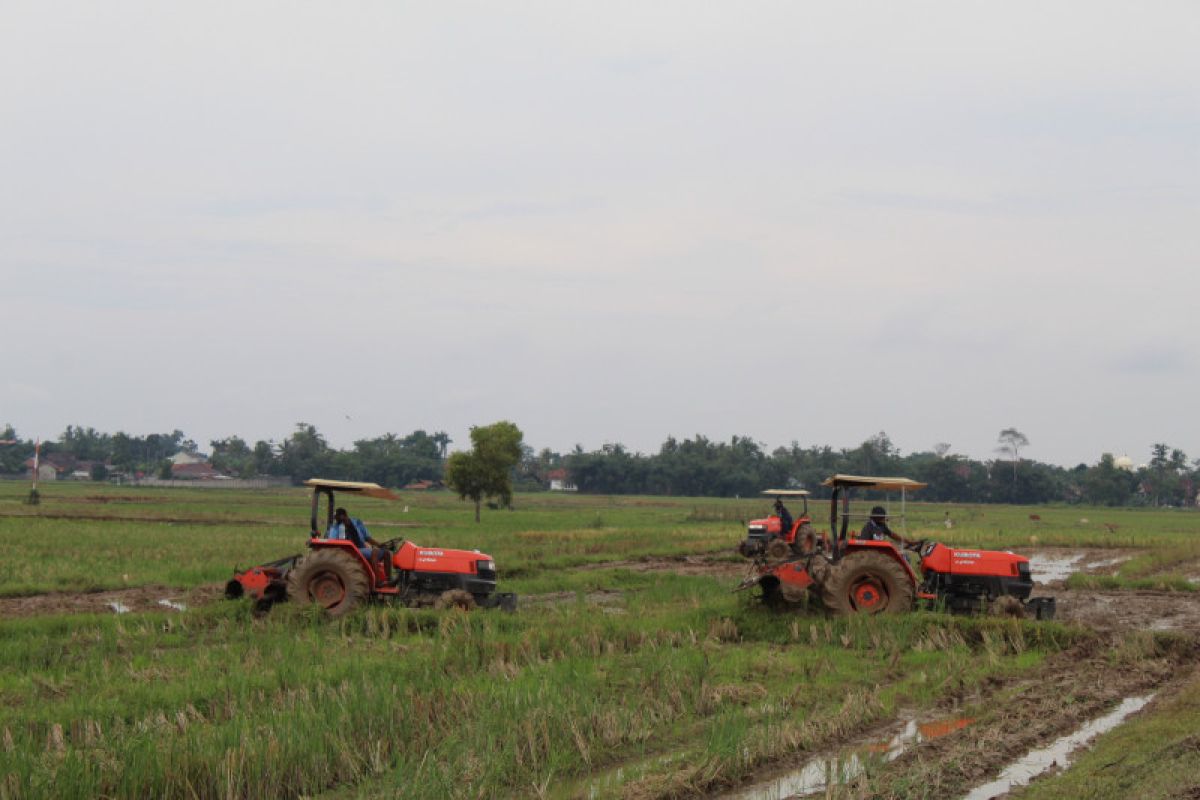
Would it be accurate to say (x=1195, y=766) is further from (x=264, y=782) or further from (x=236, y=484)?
(x=236, y=484)

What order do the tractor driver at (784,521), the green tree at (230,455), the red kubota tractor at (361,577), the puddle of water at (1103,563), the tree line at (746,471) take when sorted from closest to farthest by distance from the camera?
the red kubota tractor at (361,577), the tractor driver at (784,521), the puddle of water at (1103,563), the tree line at (746,471), the green tree at (230,455)

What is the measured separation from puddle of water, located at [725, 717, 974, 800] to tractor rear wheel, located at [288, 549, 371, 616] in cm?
864

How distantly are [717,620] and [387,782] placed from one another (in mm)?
8291

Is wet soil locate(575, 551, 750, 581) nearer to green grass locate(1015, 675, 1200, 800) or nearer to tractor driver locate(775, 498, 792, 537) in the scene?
tractor driver locate(775, 498, 792, 537)

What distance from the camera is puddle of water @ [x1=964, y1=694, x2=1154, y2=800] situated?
7918 millimetres

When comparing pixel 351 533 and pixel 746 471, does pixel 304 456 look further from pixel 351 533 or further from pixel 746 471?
pixel 351 533

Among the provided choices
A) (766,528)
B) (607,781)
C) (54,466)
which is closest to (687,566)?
(766,528)

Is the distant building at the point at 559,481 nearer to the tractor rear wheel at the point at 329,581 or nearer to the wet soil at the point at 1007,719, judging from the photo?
the tractor rear wheel at the point at 329,581

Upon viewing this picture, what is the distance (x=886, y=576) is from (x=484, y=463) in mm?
33106

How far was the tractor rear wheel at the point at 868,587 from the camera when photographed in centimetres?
1557

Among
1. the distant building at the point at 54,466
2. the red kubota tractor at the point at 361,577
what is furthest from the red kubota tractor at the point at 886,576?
the distant building at the point at 54,466

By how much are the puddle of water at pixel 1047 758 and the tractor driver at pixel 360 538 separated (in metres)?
10.0

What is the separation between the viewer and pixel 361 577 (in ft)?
51.8

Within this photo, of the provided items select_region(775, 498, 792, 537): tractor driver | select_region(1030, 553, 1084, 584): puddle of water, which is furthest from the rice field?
select_region(1030, 553, 1084, 584): puddle of water
